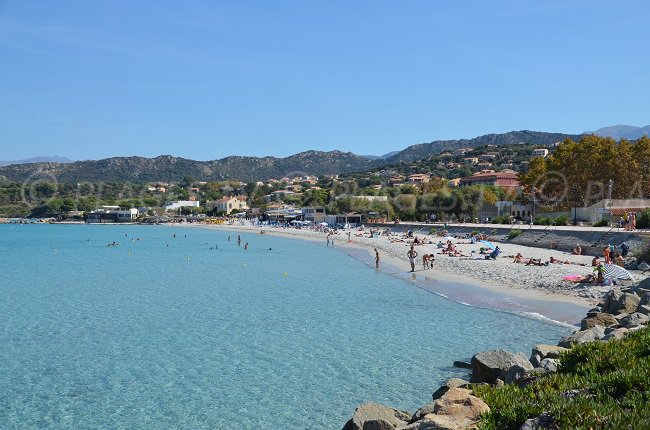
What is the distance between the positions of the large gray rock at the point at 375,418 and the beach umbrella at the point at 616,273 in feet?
55.0

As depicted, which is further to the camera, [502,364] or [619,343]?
[502,364]

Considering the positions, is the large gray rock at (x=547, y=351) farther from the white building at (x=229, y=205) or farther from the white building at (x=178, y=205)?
the white building at (x=178, y=205)

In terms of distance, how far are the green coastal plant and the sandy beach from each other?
10.1m

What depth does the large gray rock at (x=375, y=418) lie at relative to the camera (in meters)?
7.18

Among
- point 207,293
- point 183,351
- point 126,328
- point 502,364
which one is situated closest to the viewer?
point 502,364

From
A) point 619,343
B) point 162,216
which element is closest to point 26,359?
point 619,343

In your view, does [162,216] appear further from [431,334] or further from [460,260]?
[431,334]

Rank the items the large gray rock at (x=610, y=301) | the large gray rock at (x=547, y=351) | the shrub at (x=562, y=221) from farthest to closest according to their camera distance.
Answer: the shrub at (x=562, y=221) → the large gray rock at (x=610, y=301) → the large gray rock at (x=547, y=351)

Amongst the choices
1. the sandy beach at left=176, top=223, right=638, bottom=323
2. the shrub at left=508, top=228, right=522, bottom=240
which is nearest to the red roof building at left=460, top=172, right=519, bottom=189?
the shrub at left=508, top=228, right=522, bottom=240

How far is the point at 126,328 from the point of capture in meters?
18.1

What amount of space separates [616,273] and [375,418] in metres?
17.7

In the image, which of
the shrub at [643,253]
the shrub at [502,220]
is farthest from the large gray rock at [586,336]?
the shrub at [502,220]

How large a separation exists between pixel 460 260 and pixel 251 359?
23.3m

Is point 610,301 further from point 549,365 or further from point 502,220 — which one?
point 502,220
